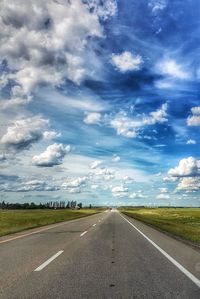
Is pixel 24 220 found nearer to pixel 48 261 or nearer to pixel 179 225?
pixel 179 225

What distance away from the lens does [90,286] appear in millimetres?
7703

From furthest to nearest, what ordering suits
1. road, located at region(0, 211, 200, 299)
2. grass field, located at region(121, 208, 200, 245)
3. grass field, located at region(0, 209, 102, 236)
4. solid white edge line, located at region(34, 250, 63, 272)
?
1. grass field, located at region(0, 209, 102, 236)
2. grass field, located at region(121, 208, 200, 245)
3. solid white edge line, located at region(34, 250, 63, 272)
4. road, located at region(0, 211, 200, 299)

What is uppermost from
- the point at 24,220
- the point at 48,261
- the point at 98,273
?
the point at 24,220

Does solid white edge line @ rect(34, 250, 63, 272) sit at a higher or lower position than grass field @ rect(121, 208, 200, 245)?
lower

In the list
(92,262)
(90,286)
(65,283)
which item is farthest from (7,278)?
Answer: (92,262)

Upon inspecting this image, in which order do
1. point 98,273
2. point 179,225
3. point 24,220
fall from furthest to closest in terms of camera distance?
point 24,220, point 179,225, point 98,273

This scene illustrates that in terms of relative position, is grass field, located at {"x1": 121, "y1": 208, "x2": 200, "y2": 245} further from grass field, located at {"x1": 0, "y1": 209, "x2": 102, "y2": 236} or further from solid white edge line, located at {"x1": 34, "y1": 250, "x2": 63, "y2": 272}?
grass field, located at {"x1": 0, "y1": 209, "x2": 102, "y2": 236}

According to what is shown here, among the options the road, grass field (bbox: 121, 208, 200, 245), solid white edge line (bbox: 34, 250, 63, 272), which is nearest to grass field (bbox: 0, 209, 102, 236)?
solid white edge line (bbox: 34, 250, 63, 272)

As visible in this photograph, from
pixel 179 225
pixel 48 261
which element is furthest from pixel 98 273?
pixel 179 225

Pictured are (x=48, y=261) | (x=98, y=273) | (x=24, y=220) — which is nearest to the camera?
(x=98, y=273)

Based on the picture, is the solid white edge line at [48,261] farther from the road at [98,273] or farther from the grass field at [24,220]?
the grass field at [24,220]

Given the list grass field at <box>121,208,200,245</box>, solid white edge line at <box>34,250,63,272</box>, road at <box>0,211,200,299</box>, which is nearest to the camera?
road at <box>0,211,200,299</box>

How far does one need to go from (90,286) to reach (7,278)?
2083mm

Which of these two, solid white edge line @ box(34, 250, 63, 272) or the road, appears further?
solid white edge line @ box(34, 250, 63, 272)
